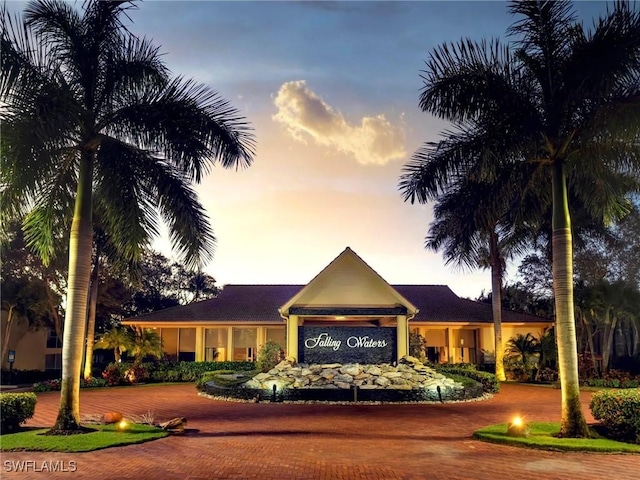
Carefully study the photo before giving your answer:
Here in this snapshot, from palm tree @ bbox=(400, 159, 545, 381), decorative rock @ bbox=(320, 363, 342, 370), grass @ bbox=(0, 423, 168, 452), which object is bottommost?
grass @ bbox=(0, 423, 168, 452)

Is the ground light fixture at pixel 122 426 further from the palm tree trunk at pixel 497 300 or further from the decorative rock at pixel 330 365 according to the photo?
the palm tree trunk at pixel 497 300

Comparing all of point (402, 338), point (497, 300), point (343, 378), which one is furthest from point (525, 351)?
point (343, 378)

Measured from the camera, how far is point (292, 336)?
23.5 meters

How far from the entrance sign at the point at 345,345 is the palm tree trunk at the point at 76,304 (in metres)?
11.2

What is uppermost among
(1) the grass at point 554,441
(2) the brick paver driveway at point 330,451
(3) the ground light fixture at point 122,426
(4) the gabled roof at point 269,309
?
(4) the gabled roof at point 269,309

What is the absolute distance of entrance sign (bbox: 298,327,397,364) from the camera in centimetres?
2228

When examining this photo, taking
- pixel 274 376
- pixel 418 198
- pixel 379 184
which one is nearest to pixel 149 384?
pixel 274 376

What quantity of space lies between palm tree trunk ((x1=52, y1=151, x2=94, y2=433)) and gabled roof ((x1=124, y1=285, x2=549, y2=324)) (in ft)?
64.4

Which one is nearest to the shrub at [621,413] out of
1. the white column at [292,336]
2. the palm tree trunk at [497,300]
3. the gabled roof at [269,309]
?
the white column at [292,336]

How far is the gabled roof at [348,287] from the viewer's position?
2409 cm

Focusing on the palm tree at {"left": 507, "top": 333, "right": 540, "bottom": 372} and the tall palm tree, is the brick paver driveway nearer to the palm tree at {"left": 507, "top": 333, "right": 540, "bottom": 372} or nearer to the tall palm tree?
the tall palm tree

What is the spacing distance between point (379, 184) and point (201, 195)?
343 inches

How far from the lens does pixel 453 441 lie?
40.0 feet

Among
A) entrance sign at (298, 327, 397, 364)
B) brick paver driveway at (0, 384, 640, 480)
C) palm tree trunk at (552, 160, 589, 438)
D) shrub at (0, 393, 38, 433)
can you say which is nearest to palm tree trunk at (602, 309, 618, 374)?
entrance sign at (298, 327, 397, 364)
